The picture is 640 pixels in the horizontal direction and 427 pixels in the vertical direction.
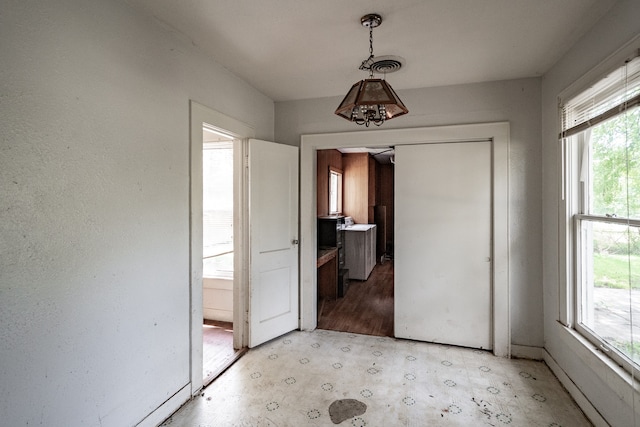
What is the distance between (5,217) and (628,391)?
301 cm

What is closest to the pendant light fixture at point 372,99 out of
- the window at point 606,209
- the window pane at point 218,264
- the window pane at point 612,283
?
the window at point 606,209

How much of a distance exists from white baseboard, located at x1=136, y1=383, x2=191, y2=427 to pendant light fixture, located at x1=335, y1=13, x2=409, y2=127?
6.94ft

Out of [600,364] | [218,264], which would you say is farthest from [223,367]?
[600,364]

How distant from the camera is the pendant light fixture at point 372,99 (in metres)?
1.57

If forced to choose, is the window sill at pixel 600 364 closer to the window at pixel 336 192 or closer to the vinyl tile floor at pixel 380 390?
the vinyl tile floor at pixel 380 390

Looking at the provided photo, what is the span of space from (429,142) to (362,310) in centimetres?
228

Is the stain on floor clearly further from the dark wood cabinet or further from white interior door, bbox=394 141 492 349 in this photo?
the dark wood cabinet

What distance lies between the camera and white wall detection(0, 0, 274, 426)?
1.27 meters

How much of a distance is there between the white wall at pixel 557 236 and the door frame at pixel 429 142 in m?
0.30

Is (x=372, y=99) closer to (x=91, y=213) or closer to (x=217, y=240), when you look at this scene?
(x=91, y=213)

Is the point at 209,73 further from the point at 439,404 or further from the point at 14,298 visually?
the point at 439,404

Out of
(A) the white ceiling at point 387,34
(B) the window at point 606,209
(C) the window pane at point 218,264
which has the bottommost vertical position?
(C) the window pane at point 218,264

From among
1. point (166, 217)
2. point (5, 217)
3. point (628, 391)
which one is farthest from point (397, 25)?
point (628, 391)

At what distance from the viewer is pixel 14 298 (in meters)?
1.26
